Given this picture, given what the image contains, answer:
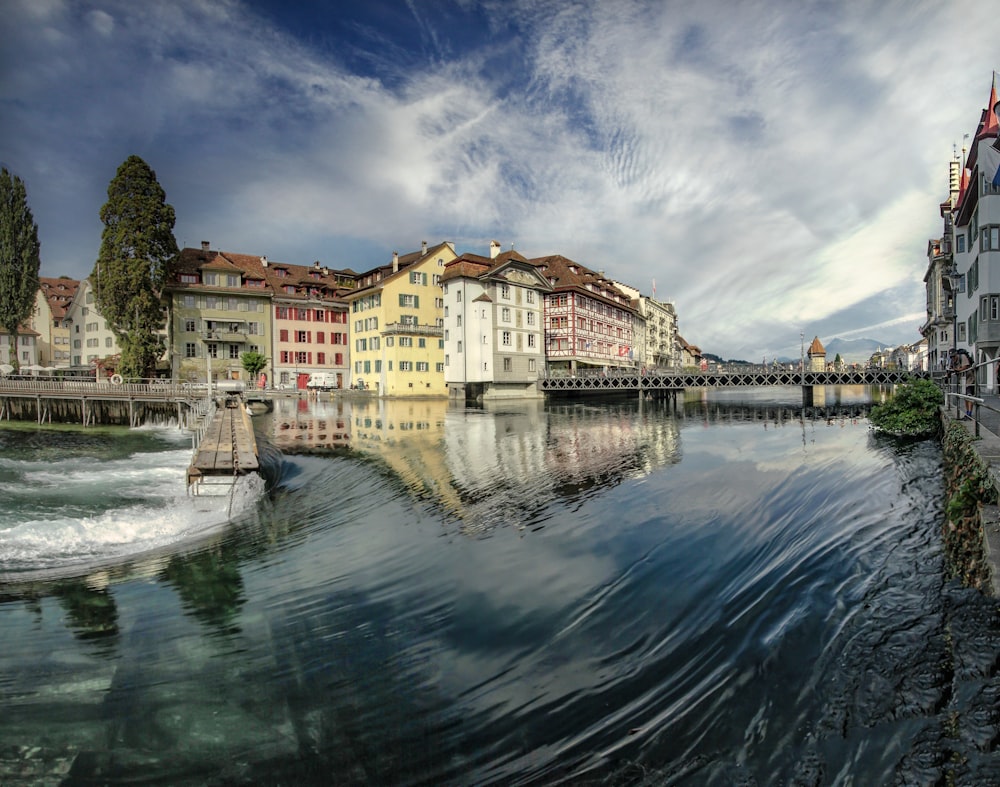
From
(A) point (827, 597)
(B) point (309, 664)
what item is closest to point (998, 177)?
(A) point (827, 597)

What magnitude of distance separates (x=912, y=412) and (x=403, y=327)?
164 feet

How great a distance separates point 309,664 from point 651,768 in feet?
11.4

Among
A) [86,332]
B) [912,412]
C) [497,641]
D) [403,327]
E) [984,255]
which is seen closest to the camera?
[497,641]

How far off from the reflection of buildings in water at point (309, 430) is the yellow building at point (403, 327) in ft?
68.9

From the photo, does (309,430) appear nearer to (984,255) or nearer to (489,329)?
(984,255)

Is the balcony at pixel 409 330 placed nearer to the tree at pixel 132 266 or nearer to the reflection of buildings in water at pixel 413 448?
the tree at pixel 132 266

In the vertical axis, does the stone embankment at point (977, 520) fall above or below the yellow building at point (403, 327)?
below

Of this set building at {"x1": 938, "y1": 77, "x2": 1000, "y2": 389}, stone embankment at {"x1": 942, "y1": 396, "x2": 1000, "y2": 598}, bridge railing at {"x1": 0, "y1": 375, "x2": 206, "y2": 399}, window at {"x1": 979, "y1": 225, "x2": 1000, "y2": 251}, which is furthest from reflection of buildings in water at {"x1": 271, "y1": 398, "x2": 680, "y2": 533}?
window at {"x1": 979, "y1": 225, "x2": 1000, "y2": 251}

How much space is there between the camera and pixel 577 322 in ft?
235

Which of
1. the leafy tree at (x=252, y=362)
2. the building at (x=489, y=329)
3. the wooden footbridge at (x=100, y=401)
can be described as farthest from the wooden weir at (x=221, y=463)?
the building at (x=489, y=329)

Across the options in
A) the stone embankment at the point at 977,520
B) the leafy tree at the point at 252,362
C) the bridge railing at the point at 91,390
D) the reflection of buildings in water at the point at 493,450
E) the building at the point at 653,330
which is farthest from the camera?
the building at the point at 653,330

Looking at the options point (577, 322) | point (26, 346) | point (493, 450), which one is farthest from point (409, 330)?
point (26, 346)

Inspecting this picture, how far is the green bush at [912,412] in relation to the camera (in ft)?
75.7

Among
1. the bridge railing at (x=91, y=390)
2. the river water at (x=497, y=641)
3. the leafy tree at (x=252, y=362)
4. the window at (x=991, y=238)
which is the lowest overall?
the river water at (x=497, y=641)
